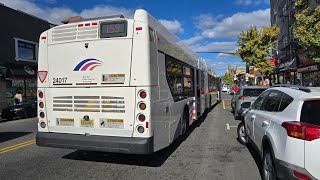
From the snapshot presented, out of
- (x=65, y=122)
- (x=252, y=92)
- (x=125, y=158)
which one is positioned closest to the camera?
(x=65, y=122)

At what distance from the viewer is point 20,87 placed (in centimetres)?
2633

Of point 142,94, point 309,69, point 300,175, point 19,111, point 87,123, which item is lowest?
point 19,111

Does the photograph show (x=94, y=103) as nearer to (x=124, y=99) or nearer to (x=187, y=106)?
(x=124, y=99)

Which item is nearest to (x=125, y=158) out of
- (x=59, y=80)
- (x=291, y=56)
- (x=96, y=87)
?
(x=96, y=87)

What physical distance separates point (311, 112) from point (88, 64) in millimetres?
4154

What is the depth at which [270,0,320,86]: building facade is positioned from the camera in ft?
82.6

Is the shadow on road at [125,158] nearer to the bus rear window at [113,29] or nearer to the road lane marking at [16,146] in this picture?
the road lane marking at [16,146]

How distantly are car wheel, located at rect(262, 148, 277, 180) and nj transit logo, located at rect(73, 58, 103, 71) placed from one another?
11.4ft

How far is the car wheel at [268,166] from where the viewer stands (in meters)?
4.61

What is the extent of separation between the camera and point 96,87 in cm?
631

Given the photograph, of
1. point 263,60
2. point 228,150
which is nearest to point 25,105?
point 228,150

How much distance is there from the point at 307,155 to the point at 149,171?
323 centimetres

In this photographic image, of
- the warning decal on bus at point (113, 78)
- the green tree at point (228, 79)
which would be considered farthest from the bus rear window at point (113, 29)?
the green tree at point (228, 79)

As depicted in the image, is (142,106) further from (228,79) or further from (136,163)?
(228,79)
